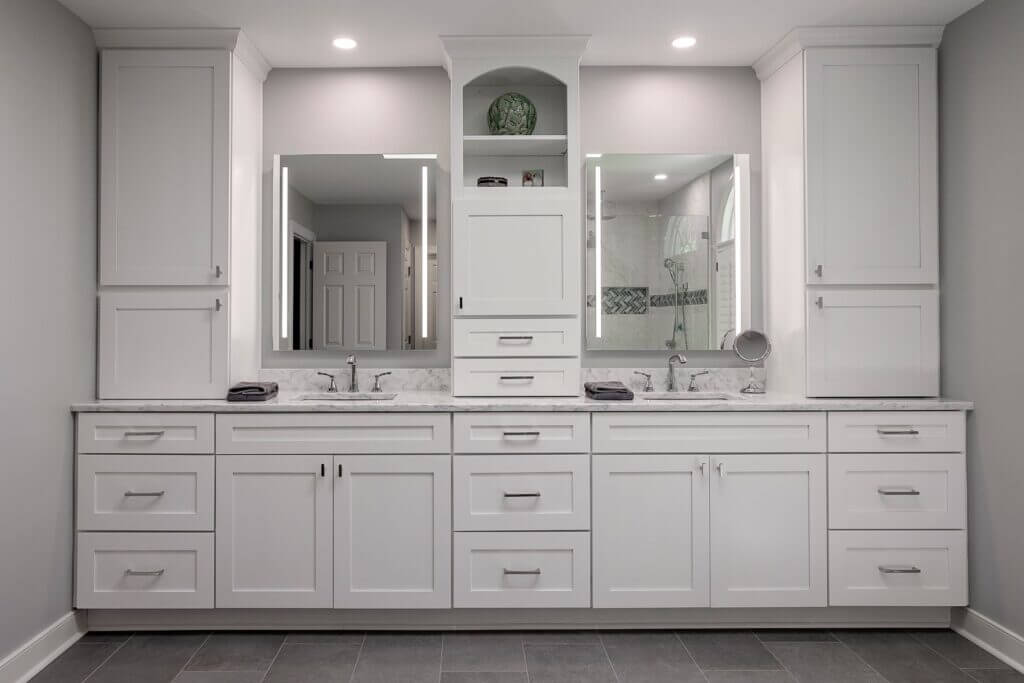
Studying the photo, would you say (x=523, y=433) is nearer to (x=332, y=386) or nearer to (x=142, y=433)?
(x=332, y=386)

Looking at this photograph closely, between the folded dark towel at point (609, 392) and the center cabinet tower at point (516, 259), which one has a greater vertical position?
the center cabinet tower at point (516, 259)

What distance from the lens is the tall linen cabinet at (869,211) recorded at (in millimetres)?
2678

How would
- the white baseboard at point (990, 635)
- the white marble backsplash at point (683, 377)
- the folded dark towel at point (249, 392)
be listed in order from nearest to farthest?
the white baseboard at point (990, 635) → the folded dark towel at point (249, 392) → the white marble backsplash at point (683, 377)

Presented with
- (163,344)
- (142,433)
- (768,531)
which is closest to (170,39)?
(163,344)

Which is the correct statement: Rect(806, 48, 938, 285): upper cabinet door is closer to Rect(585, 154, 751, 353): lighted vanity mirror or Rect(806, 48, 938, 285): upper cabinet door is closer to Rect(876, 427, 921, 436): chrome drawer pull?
Rect(585, 154, 751, 353): lighted vanity mirror

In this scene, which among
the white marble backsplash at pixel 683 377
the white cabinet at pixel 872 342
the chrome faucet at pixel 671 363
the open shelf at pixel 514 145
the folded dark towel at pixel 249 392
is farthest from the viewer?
the white marble backsplash at pixel 683 377

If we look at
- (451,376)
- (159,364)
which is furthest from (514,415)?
(159,364)

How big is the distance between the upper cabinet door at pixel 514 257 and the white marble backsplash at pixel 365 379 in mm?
452

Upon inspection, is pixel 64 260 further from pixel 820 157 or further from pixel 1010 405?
pixel 1010 405

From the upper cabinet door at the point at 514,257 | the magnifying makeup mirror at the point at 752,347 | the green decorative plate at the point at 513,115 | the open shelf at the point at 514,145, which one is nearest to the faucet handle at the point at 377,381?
the upper cabinet door at the point at 514,257

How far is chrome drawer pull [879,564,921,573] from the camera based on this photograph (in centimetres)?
249

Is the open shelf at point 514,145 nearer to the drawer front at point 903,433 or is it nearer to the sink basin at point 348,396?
the sink basin at point 348,396

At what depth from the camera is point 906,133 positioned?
2.68 metres

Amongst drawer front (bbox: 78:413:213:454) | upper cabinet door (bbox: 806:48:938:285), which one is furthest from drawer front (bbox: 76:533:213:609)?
upper cabinet door (bbox: 806:48:938:285)
